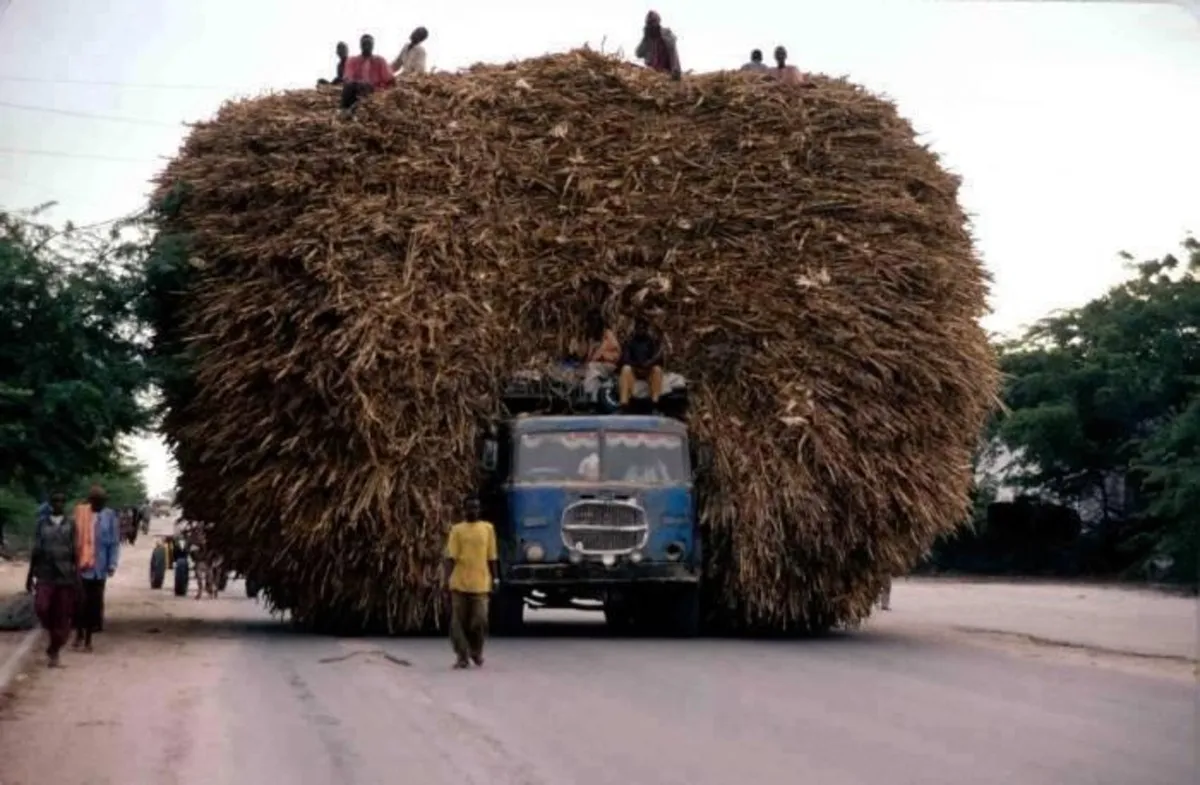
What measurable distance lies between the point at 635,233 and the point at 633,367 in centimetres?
144

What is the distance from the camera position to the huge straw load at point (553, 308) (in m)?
19.8

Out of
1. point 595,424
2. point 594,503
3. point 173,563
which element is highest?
point 595,424

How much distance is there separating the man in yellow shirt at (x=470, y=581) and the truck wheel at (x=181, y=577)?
19.3 m

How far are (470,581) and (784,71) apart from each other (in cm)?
833

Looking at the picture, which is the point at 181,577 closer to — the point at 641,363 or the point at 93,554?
the point at 93,554

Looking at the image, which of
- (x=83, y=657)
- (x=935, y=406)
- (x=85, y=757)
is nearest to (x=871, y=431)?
(x=935, y=406)

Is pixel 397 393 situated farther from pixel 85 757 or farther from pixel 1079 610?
pixel 1079 610

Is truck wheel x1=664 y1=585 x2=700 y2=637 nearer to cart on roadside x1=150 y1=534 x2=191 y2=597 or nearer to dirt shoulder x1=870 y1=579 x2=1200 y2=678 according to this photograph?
dirt shoulder x1=870 y1=579 x2=1200 y2=678

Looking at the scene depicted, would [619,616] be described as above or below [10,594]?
below

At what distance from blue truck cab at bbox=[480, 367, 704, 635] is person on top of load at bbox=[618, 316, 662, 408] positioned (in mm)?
370

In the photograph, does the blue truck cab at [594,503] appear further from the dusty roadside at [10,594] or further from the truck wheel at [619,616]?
the dusty roadside at [10,594]

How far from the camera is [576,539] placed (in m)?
20.1

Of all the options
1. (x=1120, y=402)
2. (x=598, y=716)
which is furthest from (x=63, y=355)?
(x=1120, y=402)

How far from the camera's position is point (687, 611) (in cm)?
2083
